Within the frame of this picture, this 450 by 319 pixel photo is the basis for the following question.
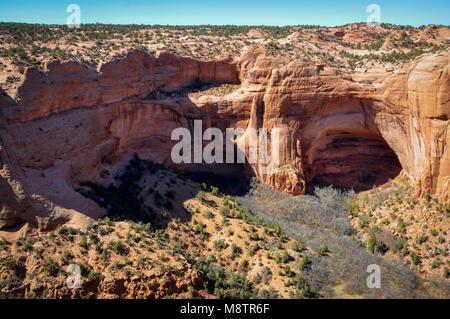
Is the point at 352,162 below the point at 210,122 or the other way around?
below

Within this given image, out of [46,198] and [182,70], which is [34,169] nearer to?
[46,198]

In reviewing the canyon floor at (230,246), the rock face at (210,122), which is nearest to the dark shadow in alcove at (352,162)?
the rock face at (210,122)

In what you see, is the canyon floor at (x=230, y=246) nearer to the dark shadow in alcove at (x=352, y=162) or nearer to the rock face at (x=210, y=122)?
the dark shadow in alcove at (x=352, y=162)

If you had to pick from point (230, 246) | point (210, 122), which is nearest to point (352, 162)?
point (210, 122)

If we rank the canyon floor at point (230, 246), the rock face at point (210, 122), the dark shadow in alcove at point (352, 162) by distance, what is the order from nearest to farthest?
the canyon floor at point (230, 246)
the rock face at point (210, 122)
the dark shadow in alcove at point (352, 162)

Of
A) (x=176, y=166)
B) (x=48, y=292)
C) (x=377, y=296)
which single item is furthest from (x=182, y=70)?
(x=377, y=296)

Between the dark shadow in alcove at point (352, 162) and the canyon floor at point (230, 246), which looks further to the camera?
the dark shadow in alcove at point (352, 162)

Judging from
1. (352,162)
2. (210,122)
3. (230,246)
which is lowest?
(230,246)

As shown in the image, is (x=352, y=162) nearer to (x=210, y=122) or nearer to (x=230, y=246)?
(x=210, y=122)
